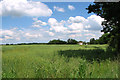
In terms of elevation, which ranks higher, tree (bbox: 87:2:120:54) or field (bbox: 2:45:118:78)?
tree (bbox: 87:2:120:54)

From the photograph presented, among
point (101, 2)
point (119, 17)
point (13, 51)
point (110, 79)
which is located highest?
point (101, 2)

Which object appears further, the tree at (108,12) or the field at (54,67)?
the tree at (108,12)

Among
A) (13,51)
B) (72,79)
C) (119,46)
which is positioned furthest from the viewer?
(119,46)

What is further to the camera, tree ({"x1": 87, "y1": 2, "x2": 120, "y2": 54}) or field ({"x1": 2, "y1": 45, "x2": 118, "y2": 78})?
tree ({"x1": 87, "y1": 2, "x2": 120, "y2": 54})

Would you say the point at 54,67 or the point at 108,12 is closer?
the point at 54,67

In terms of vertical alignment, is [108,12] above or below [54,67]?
above

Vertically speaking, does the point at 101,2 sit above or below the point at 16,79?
above

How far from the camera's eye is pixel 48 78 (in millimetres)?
3904

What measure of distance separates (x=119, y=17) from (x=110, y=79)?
7005 millimetres

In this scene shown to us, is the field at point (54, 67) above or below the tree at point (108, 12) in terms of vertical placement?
below

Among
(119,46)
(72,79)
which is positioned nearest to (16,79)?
(72,79)

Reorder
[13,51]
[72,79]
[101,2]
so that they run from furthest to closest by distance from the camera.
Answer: [101,2]
[13,51]
[72,79]

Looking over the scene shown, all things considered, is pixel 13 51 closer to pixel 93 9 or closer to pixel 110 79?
pixel 110 79

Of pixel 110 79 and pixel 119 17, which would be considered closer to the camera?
pixel 110 79
